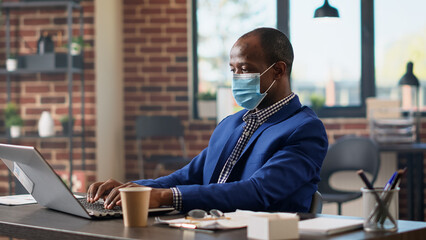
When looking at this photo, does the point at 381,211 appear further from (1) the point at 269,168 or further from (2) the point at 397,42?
(2) the point at 397,42

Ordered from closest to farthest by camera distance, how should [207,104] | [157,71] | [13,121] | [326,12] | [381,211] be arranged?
[381,211], [326,12], [13,121], [207,104], [157,71]

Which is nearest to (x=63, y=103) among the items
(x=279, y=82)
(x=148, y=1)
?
(x=148, y=1)

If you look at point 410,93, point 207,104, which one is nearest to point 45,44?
point 207,104

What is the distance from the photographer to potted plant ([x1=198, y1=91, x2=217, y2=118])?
17.8 ft

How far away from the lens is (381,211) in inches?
53.9

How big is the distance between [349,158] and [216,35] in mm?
1673

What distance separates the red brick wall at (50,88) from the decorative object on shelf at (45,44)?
0.40 feet

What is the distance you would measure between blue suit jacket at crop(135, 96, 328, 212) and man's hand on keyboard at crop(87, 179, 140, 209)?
0.53 feet

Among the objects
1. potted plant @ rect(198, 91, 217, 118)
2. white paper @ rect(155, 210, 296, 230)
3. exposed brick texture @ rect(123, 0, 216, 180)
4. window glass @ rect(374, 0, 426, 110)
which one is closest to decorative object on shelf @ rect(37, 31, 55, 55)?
exposed brick texture @ rect(123, 0, 216, 180)

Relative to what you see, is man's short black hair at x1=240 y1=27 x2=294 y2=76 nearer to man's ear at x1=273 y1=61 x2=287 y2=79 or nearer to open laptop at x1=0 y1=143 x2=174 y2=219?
man's ear at x1=273 y1=61 x2=287 y2=79

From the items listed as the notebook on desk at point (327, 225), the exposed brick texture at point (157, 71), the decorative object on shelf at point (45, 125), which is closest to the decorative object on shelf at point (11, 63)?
the decorative object on shelf at point (45, 125)

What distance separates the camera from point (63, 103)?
16.5ft

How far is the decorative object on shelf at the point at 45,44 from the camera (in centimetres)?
489

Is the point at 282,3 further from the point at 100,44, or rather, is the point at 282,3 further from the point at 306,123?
the point at 306,123
